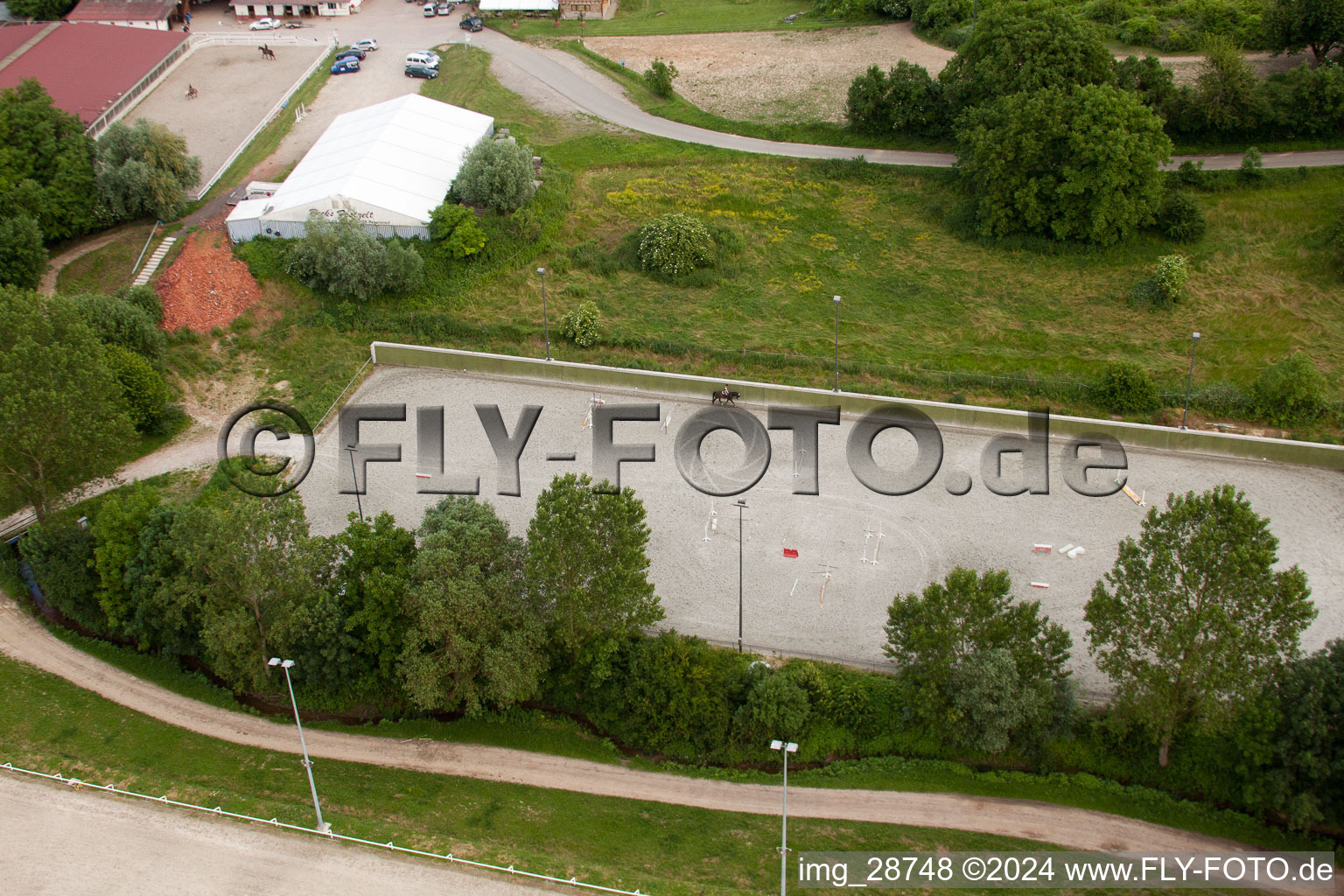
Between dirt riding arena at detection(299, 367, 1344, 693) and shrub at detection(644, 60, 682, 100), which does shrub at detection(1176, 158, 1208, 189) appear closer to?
dirt riding arena at detection(299, 367, 1344, 693)

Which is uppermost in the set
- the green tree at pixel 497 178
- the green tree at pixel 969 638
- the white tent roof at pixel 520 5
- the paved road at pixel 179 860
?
the white tent roof at pixel 520 5

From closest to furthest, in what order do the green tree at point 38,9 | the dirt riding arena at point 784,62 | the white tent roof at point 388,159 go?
1. the white tent roof at point 388,159
2. the dirt riding arena at point 784,62
3. the green tree at point 38,9

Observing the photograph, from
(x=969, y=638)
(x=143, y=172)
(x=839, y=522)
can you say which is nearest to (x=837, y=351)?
(x=839, y=522)

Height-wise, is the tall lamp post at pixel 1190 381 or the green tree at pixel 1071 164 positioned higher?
the green tree at pixel 1071 164

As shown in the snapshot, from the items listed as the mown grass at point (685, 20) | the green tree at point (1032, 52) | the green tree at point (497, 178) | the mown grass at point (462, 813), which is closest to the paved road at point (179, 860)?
the mown grass at point (462, 813)

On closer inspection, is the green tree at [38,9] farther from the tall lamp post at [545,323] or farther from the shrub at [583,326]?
the shrub at [583,326]

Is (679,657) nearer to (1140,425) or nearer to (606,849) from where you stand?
(606,849)
